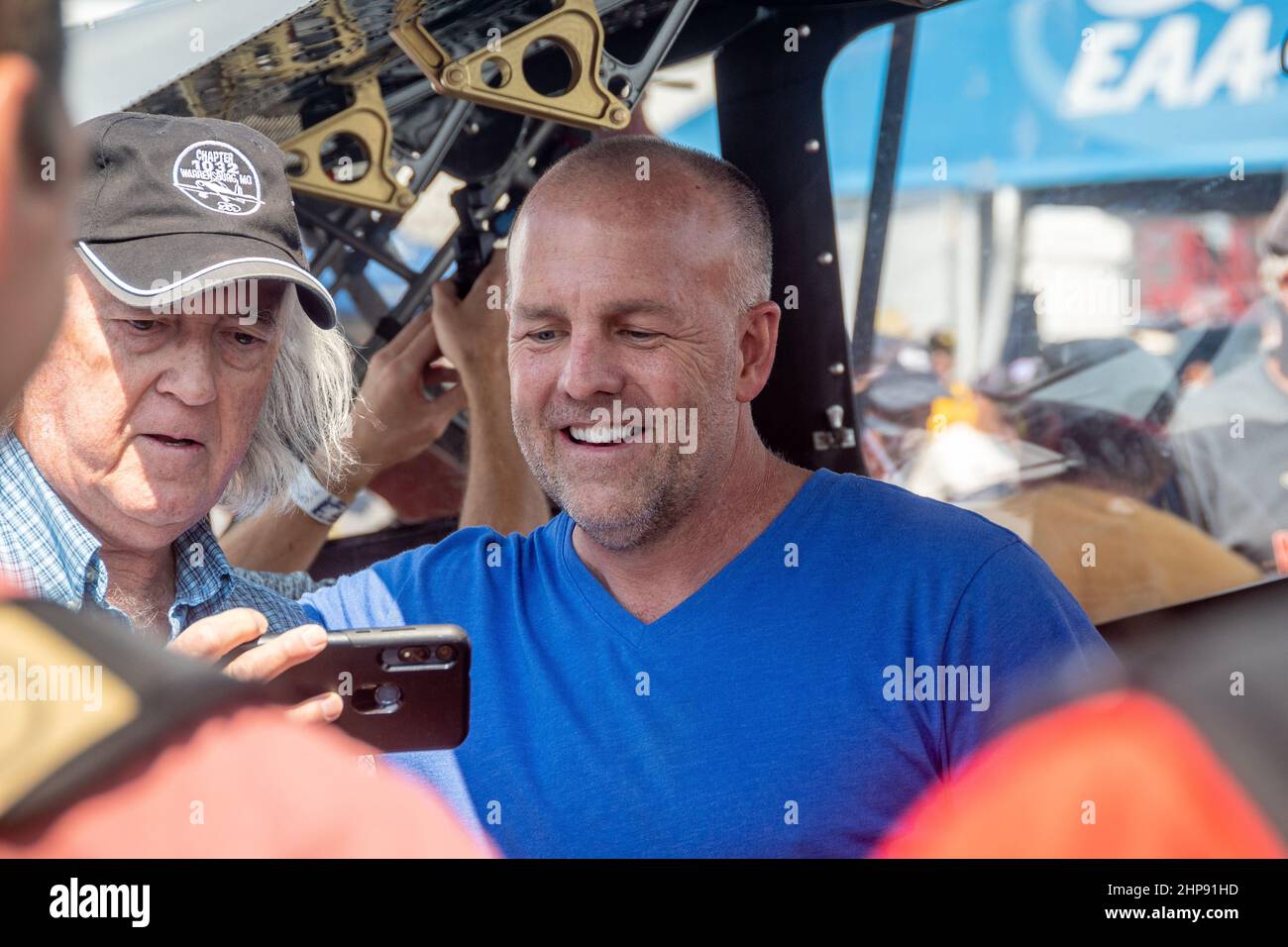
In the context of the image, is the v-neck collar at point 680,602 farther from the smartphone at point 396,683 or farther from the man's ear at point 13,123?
the man's ear at point 13,123

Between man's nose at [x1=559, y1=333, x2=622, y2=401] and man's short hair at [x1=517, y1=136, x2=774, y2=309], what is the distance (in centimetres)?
20

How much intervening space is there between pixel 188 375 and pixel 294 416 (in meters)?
0.24

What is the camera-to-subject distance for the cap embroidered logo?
125cm

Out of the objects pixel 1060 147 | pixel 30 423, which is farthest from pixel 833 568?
pixel 1060 147

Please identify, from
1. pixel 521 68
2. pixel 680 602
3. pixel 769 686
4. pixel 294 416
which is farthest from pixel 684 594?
pixel 521 68

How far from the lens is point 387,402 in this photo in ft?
7.16

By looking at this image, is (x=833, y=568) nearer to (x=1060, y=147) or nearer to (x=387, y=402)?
(x=387, y=402)

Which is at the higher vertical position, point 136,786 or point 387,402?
point 387,402

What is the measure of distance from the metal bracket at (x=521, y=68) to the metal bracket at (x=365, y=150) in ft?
0.95

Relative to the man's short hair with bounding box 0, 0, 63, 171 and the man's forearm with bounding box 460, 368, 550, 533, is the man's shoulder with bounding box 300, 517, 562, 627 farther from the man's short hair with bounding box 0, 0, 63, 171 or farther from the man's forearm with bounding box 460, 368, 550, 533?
the man's short hair with bounding box 0, 0, 63, 171

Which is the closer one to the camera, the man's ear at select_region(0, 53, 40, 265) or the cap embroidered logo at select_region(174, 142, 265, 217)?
the man's ear at select_region(0, 53, 40, 265)

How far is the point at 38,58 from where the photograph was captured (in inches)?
14.8

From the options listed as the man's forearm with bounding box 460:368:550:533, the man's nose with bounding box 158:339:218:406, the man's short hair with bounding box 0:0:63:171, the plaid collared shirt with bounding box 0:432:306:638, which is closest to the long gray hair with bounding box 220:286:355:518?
the man's nose with bounding box 158:339:218:406

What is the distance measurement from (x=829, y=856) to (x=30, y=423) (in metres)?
0.86
